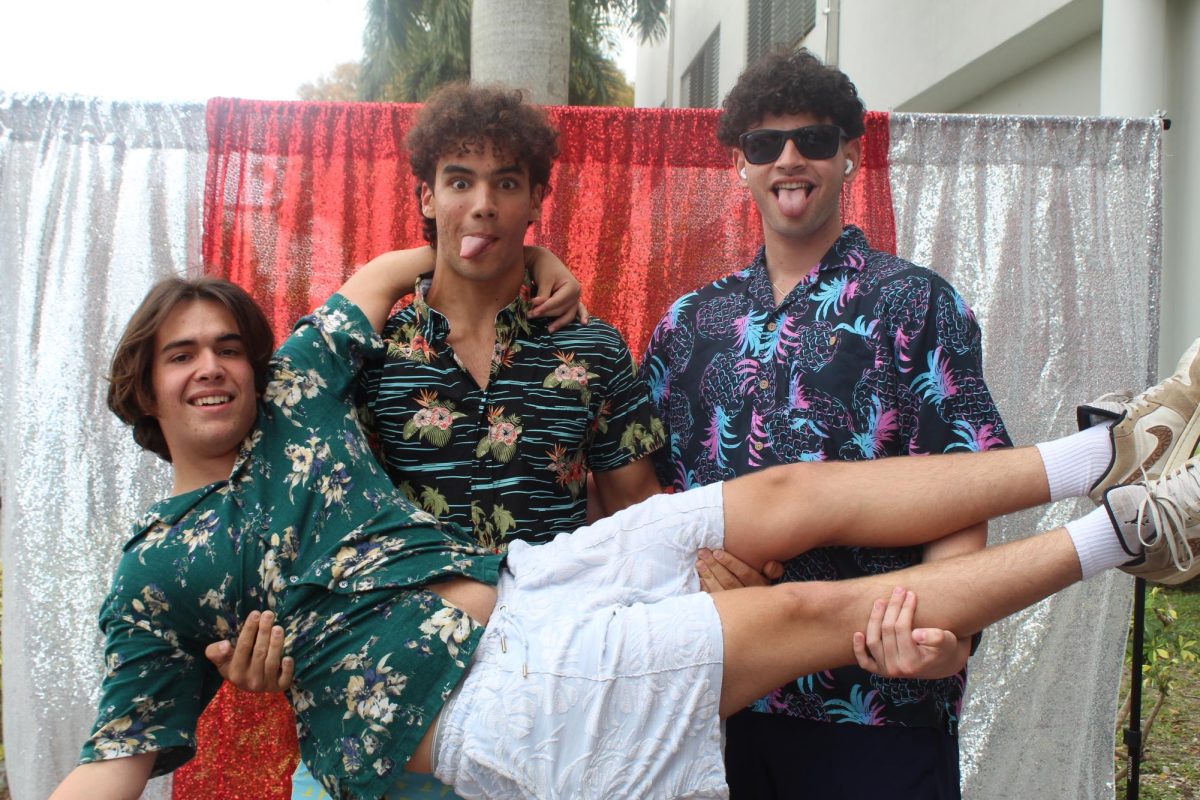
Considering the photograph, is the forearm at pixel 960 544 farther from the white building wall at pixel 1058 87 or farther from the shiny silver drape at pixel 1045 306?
the white building wall at pixel 1058 87

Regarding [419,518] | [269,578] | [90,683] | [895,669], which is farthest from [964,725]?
[90,683]

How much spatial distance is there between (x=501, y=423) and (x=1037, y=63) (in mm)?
5294

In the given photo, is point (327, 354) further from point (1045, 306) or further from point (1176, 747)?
point (1176, 747)

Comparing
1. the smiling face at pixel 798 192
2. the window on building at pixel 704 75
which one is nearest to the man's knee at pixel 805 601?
the smiling face at pixel 798 192

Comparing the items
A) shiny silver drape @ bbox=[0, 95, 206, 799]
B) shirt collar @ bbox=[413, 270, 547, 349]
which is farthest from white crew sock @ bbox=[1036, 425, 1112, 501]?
shiny silver drape @ bbox=[0, 95, 206, 799]

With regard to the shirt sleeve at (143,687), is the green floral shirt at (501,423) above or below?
above

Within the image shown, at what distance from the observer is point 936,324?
2057mm

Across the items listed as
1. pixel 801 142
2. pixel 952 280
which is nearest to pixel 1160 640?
pixel 952 280

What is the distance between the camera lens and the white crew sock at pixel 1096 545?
1.90 metres

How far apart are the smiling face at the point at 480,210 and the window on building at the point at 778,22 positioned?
23.3 feet

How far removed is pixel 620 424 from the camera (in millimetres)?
2344

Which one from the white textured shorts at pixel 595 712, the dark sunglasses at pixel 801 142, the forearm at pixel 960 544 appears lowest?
the white textured shorts at pixel 595 712

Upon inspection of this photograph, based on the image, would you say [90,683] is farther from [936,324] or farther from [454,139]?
[936,324]

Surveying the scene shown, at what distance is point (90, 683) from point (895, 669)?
104 inches
